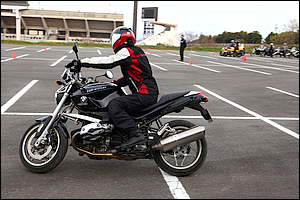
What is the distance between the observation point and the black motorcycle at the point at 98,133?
156 inches

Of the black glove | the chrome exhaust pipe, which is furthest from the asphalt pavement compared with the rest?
the black glove

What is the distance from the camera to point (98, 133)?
12.8 feet

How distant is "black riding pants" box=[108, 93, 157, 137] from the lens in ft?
12.8

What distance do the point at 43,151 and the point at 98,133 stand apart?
0.77m

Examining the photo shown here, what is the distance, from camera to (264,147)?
5328mm

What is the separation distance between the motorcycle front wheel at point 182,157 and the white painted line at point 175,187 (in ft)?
0.24

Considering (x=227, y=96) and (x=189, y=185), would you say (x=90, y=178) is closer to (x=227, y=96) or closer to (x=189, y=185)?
(x=189, y=185)

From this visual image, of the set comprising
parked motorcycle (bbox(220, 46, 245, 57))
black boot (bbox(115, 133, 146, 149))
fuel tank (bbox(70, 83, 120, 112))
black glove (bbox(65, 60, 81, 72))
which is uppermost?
parked motorcycle (bbox(220, 46, 245, 57))

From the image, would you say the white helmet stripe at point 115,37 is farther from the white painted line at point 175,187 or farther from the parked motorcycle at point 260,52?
the parked motorcycle at point 260,52

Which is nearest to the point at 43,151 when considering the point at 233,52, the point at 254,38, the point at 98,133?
the point at 98,133

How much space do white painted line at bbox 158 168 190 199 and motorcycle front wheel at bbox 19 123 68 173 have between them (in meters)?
1.32

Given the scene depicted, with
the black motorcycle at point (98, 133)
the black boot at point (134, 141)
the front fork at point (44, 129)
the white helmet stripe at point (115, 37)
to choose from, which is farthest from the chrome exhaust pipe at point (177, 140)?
the white helmet stripe at point (115, 37)

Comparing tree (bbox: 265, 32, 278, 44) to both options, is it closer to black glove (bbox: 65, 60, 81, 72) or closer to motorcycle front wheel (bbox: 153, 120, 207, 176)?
motorcycle front wheel (bbox: 153, 120, 207, 176)

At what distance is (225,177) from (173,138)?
84 centimetres
